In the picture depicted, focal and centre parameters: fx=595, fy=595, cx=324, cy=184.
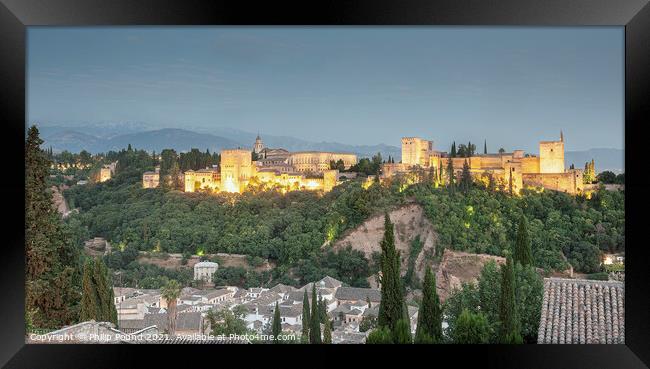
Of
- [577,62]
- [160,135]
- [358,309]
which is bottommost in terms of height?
[358,309]

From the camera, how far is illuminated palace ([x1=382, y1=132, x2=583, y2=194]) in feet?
41.3

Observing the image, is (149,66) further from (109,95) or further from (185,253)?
(185,253)

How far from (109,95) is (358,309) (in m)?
6.18

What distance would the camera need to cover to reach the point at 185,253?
43.5ft

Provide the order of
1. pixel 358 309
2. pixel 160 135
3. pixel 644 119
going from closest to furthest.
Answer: pixel 644 119
pixel 358 309
pixel 160 135

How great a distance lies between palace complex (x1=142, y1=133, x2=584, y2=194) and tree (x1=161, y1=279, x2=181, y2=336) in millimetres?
3086

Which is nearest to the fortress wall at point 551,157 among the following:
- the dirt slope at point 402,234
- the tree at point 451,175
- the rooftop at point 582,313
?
the tree at point 451,175

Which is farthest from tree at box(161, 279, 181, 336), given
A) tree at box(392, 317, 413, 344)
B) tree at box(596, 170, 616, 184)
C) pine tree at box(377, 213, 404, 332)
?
tree at box(596, 170, 616, 184)

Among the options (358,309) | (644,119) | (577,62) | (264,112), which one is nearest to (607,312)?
(644,119)

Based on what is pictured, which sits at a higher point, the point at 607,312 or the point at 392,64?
the point at 392,64

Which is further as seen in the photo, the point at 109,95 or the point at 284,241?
the point at 284,241

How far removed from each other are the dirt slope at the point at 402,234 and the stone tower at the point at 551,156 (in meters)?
2.89

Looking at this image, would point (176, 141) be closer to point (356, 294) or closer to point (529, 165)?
point (356, 294)

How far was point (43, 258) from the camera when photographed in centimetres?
628
